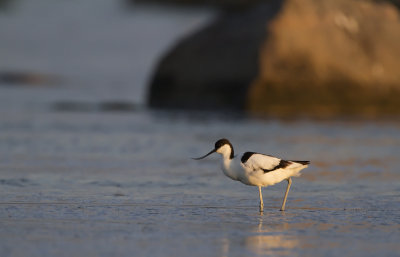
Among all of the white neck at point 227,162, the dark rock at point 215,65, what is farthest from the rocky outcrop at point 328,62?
the white neck at point 227,162

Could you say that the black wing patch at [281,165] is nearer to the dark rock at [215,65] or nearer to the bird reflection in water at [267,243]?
the bird reflection in water at [267,243]

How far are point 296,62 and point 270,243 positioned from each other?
13803 millimetres

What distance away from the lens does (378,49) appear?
947 inches

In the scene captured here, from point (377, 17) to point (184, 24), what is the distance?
30.4 meters

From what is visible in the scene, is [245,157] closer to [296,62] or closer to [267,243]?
[267,243]

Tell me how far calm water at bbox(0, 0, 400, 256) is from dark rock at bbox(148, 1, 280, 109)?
1043 millimetres

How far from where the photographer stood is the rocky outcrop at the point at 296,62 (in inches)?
914

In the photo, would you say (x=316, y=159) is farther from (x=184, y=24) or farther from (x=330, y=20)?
(x=184, y=24)

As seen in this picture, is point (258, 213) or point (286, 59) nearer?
point (258, 213)

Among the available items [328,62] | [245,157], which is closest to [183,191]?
[245,157]

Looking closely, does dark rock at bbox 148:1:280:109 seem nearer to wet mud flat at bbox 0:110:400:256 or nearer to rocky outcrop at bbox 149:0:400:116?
rocky outcrop at bbox 149:0:400:116

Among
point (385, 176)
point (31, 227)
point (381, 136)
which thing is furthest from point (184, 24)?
point (31, 227)

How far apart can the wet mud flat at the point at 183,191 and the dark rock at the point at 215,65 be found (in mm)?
2075

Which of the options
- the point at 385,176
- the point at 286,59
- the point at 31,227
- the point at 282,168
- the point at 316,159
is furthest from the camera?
the point at 286,59
